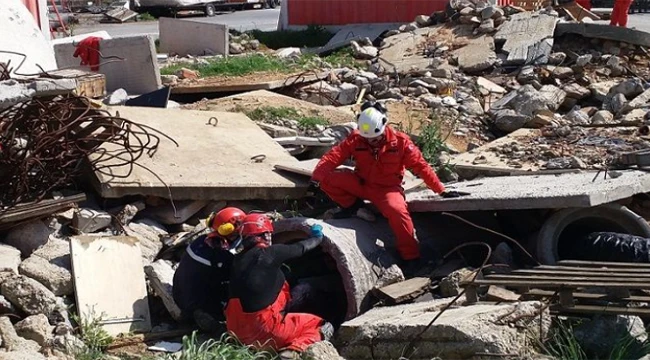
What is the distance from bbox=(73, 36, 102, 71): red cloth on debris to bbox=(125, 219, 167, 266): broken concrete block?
14.8 feet

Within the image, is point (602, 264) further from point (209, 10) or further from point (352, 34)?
point (209, 10)

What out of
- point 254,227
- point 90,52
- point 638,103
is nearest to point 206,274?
point 254,227

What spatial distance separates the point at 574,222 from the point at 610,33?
7513 millimetres

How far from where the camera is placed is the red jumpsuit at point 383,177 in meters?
7.94

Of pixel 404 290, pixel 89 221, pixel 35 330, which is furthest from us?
pixel 89 221

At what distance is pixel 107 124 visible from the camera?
8781mm

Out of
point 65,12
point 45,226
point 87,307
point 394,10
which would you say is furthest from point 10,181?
point 65,12

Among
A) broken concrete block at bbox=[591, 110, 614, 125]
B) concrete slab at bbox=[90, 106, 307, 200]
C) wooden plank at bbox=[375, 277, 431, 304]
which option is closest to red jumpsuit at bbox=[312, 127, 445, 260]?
wooden plank at bbox=[375, 277, 431, 304]

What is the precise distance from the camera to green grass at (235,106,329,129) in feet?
37.8

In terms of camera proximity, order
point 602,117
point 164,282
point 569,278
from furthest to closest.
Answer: point 602,117, point 164,282, point 569,278

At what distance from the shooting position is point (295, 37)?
20.8 metres

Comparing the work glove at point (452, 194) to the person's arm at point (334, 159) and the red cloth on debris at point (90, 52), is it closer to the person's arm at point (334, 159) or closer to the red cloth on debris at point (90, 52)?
the person's arm at point (334, 159)

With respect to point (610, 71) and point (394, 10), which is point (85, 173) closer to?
point (610, 71)

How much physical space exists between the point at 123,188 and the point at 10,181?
855mm
